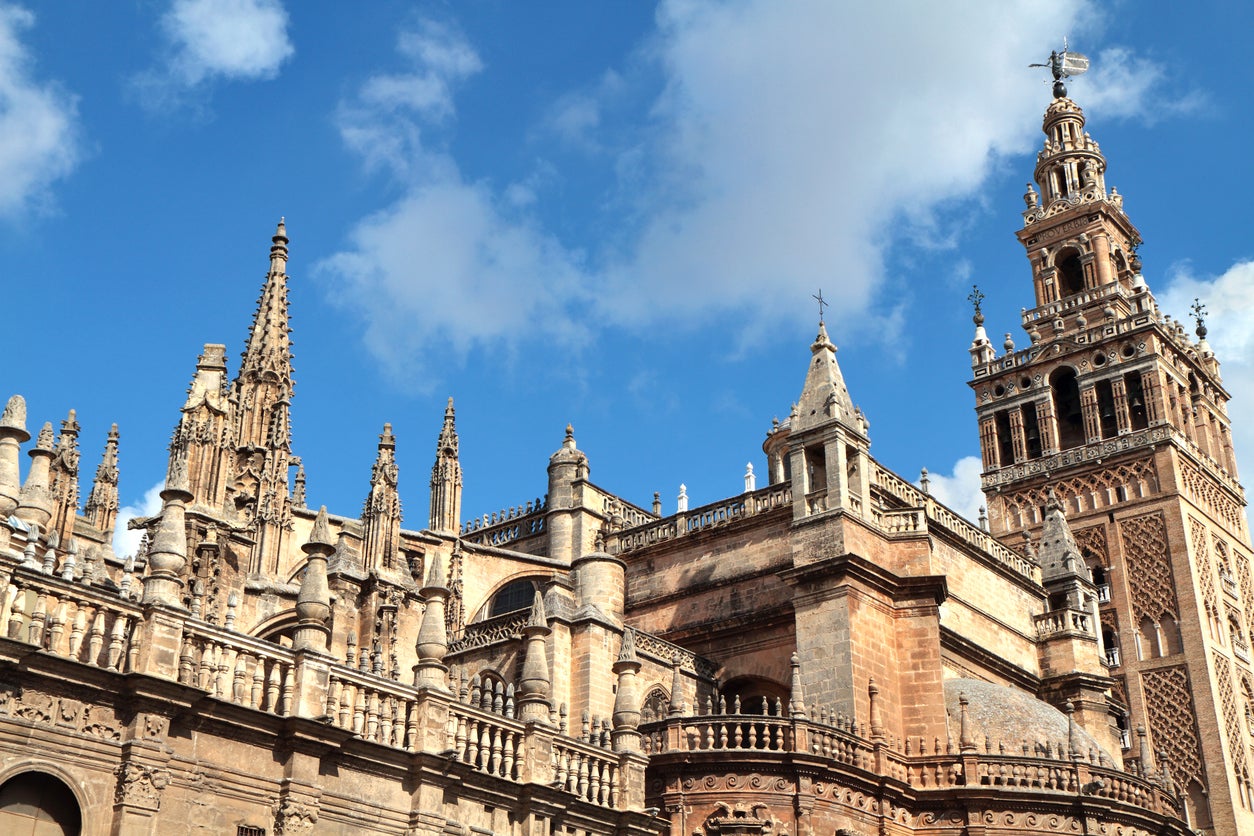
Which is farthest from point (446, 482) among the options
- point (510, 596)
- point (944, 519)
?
point (944, 519)

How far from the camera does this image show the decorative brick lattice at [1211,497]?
50094mm

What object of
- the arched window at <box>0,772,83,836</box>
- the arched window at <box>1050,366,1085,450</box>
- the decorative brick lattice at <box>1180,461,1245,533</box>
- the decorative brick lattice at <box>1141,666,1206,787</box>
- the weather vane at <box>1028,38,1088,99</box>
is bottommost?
the arched window at <box>0,772,83,836</box>

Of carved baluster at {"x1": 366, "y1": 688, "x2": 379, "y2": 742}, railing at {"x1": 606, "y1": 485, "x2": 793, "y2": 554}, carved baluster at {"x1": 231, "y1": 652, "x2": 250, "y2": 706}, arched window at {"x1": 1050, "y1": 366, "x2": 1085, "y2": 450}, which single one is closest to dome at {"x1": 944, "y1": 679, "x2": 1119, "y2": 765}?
railing at {"x1": 606, "y1": 485, "x2": 793, "y2": 554}

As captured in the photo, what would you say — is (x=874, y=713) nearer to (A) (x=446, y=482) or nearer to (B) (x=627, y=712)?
(B) (x=627, y=712)

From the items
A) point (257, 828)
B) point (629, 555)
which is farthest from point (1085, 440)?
point (257, 828)

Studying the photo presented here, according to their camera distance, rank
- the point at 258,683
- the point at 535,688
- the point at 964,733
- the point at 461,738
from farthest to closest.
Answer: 1. the point at 964,733
2. the point at 535,688
3. the point at 461,738
4. the point at 258,683

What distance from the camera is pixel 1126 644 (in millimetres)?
47750

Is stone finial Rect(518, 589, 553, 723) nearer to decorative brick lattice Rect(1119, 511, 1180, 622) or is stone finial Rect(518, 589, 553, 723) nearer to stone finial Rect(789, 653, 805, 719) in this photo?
stone finial Rect(789, 653, 805, 719)

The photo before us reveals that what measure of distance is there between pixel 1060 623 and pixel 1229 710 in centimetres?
1405

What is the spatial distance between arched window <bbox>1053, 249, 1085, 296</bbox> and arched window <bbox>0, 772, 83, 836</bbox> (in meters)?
51.3

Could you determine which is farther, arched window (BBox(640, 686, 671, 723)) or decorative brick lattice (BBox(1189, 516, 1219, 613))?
decorative brick lattice (BBox(1189, 516, 1219, 613))

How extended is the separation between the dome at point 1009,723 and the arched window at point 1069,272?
108 feet

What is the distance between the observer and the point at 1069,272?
58688mm

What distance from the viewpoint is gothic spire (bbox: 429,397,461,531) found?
37.1 meters
